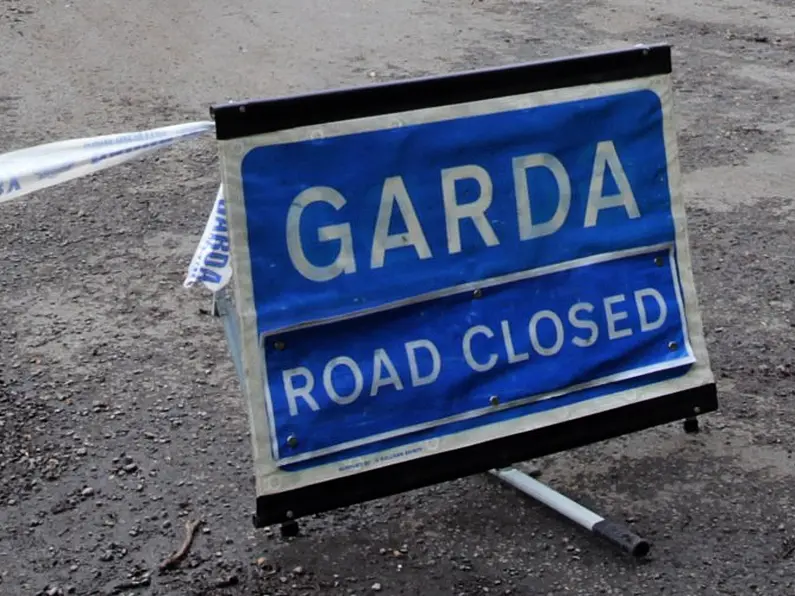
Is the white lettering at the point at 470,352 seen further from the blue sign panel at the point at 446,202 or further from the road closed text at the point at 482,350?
the blue sign panel at the point at 446,202

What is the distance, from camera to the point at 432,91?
3.64m

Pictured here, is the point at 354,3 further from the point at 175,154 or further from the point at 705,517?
the point at 705,517

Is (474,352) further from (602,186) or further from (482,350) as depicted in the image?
(602,186)

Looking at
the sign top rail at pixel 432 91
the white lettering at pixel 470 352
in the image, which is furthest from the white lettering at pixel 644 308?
the sign top rail at pixel 432 91

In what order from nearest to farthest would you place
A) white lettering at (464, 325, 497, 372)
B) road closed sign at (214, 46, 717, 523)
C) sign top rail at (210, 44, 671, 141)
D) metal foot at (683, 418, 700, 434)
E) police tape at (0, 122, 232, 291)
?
1. sign top rail at (210, 44, 671, 141)
2. road closed sign at (214, 46, 717, 523)
3. police tape at (0, 122, 232, 291)
4. white lettering at (464, 325, 497, 372)
5. metal foot at (683, 418, 700, 434)

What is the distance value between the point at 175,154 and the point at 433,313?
14.0 feet

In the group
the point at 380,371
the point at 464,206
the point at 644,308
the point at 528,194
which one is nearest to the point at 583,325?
the point at 644,308

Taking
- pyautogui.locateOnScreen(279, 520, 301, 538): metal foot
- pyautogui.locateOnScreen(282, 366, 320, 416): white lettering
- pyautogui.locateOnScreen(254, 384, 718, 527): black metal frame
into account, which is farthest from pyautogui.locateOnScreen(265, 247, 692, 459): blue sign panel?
pyautogui.locateOnScreen(279, 520, 301, 538): metal foot

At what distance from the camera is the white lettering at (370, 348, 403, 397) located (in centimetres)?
367

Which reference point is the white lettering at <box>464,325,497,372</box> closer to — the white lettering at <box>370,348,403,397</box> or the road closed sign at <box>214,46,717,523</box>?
the road closed sign at <box>214,46,717,523</box>

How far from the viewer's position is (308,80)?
9320mm

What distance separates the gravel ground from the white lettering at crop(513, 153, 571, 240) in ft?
3.12

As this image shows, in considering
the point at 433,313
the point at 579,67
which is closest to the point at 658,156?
the point at 579,67

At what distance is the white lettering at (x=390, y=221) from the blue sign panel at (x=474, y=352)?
190 mm
